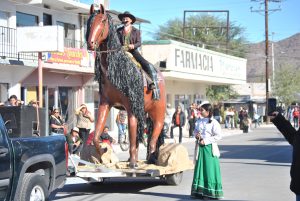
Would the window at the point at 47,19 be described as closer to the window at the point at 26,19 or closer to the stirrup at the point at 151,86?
the window at the point at 26,19

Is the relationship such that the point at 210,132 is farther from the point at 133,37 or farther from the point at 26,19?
the point at 26,19

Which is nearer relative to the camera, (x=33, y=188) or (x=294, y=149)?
(x=294, y=149)

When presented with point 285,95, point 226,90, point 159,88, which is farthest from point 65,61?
point 285,95

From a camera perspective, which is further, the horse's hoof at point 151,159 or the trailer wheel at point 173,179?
the horse's hoof at point 151,159

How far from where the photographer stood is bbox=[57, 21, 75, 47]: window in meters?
29.5

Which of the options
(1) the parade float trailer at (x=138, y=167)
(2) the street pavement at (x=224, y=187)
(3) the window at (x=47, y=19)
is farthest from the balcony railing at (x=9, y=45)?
(1) the parade float trailer at (x=138, y=167)

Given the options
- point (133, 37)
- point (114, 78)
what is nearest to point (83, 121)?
point (133, 37)

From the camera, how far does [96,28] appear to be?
10852mm

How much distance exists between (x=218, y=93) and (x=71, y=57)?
36949 mm

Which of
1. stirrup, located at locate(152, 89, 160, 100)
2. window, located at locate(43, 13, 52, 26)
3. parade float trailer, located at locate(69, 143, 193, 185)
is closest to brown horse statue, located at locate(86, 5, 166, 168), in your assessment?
stirrup, located at locate(152, 89, 160, 100)

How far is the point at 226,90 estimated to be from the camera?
66.1 metres

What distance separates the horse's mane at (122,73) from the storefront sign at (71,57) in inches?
577

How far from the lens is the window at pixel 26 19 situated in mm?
26328

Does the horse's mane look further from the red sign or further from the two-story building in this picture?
the red sign
